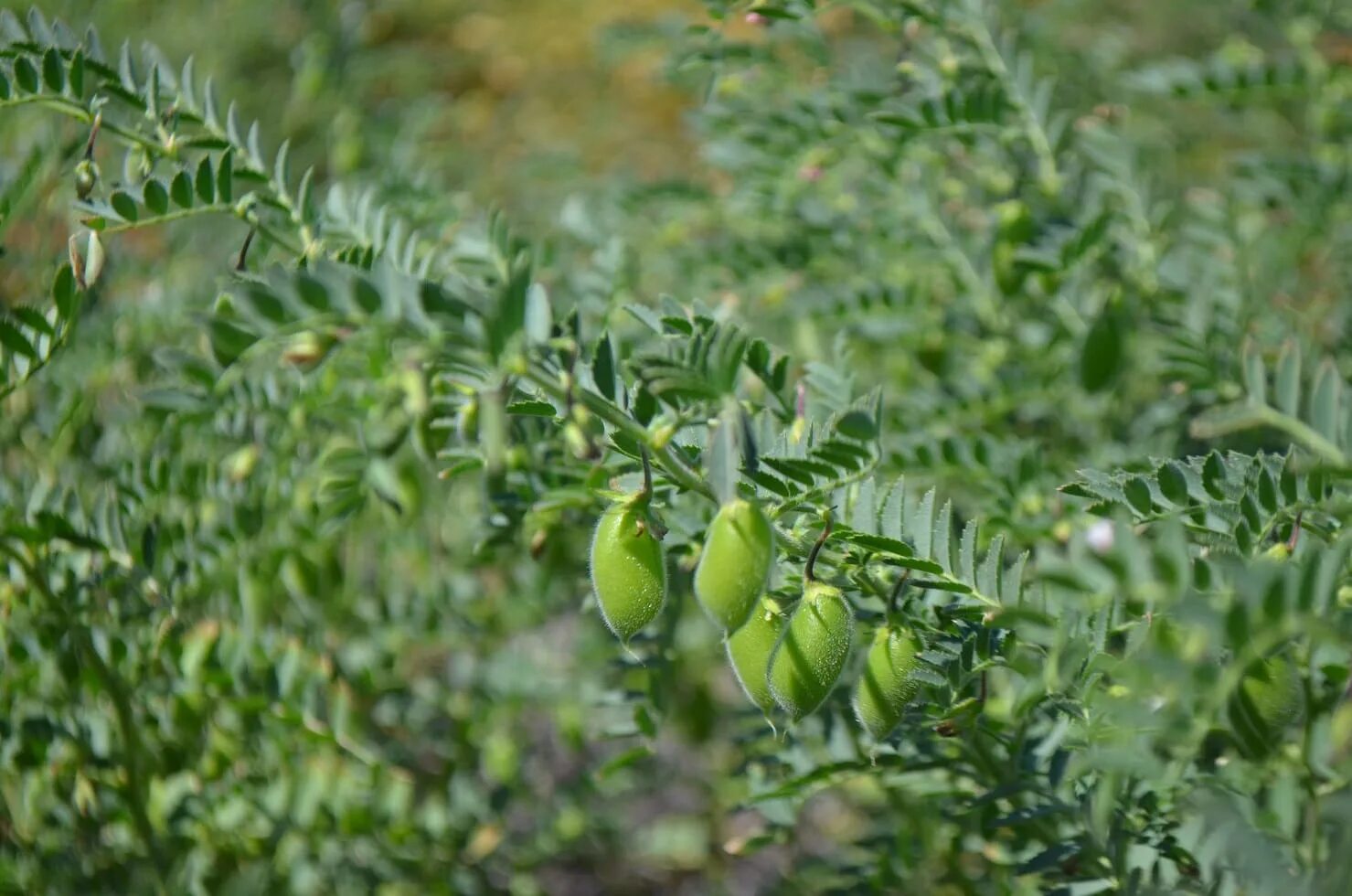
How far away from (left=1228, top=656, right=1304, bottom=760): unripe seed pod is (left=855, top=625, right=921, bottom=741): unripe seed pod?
0.68 feet

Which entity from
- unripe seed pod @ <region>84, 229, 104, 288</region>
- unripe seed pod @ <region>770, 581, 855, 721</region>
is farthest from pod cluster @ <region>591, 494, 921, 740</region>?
A: unripe seed pod @ <region>84, 229, 104, 288</region>

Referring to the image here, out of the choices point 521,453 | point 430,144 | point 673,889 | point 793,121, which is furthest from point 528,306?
point 430,144

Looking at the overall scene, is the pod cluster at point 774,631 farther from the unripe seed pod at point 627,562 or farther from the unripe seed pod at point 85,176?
the unripe seed pod at point 85,176

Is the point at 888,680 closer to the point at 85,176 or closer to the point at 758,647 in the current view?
the point at 758,647

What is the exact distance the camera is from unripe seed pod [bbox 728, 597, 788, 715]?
2.74ft

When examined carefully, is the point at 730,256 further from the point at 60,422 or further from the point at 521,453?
the point at 60,422

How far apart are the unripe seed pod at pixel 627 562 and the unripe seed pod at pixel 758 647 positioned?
66 mm

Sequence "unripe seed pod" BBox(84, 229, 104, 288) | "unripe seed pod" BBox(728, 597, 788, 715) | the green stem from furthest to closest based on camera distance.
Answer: "unripe seed pod" BBox(84, 229, 104, 288), "unripe seed pod" BBox(728, 597, 788, 715), the green stem

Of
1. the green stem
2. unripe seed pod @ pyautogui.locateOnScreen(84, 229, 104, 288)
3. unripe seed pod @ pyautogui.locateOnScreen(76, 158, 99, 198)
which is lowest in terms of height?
the green stem

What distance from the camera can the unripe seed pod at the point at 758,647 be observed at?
836 millimetres

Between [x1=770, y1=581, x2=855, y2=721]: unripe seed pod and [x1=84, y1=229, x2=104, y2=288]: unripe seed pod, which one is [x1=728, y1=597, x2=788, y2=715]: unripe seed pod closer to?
[x1=770, y1=581, x2=855, y2=721]: unripe seed pod

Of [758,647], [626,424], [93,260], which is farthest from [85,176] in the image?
[758,647]

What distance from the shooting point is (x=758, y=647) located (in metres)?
0.85

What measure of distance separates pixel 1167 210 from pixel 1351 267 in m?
0.48
